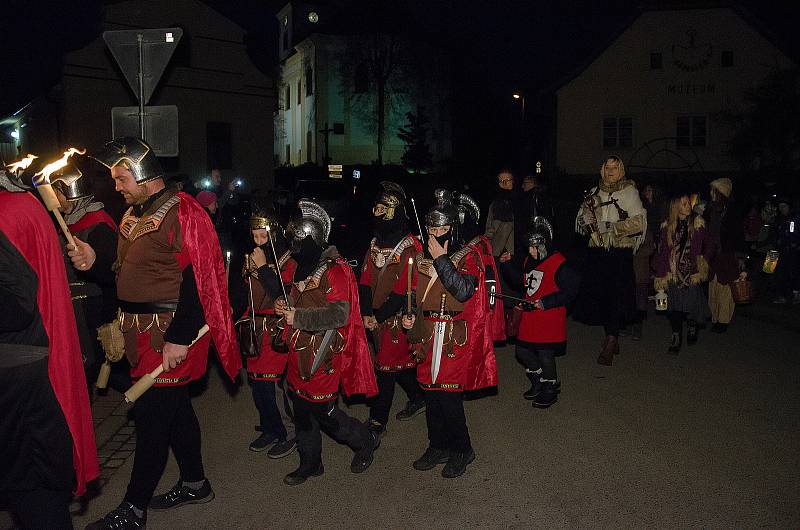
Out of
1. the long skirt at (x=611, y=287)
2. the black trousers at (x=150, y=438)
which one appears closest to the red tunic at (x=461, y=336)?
the black trousers at (x=150, y=438)

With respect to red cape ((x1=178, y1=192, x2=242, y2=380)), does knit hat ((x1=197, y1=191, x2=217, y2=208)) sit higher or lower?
higher

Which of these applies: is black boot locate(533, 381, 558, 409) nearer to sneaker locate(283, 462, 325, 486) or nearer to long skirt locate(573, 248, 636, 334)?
long skirt locate(573, 248, 636, 334)

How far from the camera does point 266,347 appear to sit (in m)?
5.95

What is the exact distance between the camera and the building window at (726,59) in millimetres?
35000

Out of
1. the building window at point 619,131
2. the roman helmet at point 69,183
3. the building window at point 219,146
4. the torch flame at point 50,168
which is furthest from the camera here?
the building window at point 619,131

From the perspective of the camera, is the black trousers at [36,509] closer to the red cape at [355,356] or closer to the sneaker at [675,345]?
the red cape at [355,356]

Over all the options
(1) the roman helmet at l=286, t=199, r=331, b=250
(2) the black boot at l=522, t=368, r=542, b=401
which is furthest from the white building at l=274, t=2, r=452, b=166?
(1) the roman helmet at l=286, t=199, r=331, b=250

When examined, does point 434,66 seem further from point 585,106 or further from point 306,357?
point 306,357

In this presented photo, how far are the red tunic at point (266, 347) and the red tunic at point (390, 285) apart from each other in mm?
677

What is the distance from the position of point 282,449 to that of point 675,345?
5.39 metres

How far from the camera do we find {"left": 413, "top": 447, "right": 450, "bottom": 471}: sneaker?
579 centimetres

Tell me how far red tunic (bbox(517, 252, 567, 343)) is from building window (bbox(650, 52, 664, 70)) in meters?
31.1

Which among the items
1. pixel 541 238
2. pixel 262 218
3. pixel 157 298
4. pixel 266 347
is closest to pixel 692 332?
pixel 541 238

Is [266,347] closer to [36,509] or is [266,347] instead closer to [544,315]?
[36,509]
